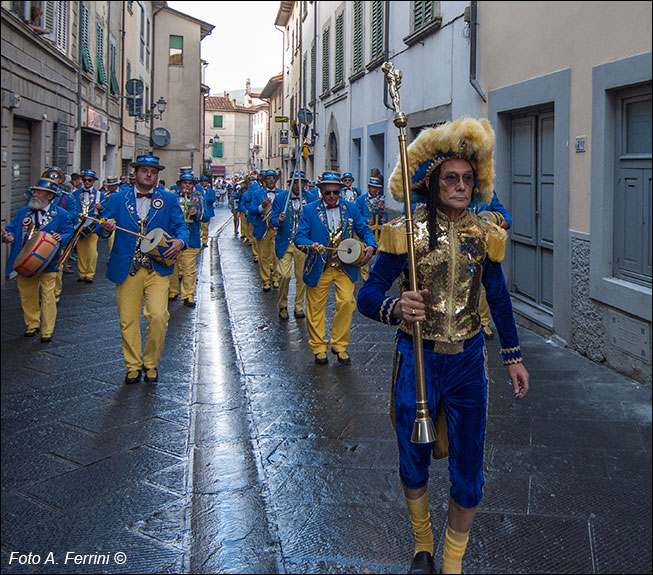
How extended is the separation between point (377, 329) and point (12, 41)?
8661 mm

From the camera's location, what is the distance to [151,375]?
6.27 m

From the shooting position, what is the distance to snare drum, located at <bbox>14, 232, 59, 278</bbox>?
7.53 meters


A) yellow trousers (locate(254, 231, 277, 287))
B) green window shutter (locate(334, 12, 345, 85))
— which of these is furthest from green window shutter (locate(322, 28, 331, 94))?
yellow trousers (locate(254, 231, 277, 287))

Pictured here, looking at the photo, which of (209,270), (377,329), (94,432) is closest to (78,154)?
(209,270)

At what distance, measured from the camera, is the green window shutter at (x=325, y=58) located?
75.4 ft

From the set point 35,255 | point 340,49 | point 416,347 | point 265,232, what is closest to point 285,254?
point 265,232

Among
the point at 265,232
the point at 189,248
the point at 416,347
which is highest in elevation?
the point at 265,232

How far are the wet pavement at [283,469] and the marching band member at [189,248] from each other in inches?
125

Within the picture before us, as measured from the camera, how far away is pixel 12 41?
12.7m

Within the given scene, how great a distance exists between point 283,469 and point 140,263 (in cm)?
259

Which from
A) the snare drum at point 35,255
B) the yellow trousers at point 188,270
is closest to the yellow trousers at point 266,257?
the yellow trousers at point 188,270

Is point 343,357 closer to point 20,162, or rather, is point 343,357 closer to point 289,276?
point 289,276

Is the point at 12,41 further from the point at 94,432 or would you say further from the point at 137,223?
the point at 94,432

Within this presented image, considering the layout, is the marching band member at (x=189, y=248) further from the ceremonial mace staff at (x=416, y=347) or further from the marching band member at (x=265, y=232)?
the ceremonial mace staff at (x=416, y=347)
